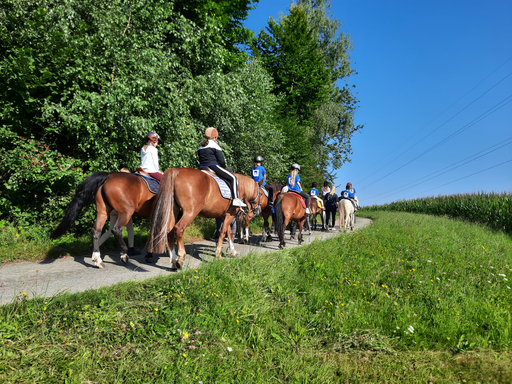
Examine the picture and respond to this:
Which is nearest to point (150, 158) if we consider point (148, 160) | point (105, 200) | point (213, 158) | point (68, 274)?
point (148, 160)

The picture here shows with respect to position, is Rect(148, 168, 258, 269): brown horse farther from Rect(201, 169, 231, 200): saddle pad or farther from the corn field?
the corn field

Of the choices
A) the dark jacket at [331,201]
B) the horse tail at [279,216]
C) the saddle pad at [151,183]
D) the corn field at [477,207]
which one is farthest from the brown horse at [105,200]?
the corn field at [477,207]

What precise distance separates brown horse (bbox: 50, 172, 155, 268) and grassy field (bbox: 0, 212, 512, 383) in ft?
7.80

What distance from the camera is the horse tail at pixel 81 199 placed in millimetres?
6248

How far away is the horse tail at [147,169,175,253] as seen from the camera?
17.7ft

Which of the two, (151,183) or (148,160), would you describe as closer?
(151,183)

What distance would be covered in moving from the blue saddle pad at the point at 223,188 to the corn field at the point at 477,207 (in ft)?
53.9

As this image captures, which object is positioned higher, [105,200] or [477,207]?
[477,207]

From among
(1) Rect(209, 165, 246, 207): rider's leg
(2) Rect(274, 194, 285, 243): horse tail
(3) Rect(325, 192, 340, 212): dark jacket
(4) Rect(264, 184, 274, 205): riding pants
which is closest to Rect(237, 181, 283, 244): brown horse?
(4) Rect(264, 184, 274, 205): riding pants

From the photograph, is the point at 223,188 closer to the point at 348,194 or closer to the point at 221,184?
the point at 221,184

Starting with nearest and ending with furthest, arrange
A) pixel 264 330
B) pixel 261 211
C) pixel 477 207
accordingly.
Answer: pixel 264 330
pixel 261 211
pixel 477 207

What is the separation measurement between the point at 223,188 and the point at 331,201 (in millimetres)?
11483

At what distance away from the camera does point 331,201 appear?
Result: 55.6 feet

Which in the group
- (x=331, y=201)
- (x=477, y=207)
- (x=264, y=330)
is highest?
(x=477, y=207)
